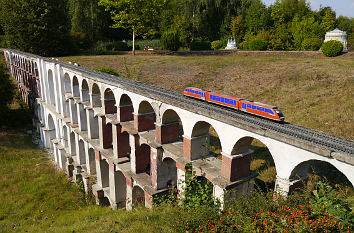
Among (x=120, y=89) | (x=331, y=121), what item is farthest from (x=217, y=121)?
(x=331, y=121)

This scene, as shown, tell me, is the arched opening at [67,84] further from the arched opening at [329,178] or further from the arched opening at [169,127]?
the arched opening at [329,178]

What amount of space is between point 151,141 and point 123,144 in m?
4.98

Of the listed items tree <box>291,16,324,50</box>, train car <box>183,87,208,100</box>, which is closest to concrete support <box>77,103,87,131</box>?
train car <box>183,87,208,100</box>

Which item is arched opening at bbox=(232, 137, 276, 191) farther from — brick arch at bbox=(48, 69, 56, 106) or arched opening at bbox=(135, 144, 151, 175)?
brick arch at bbox=(48, 69, 56, 106)

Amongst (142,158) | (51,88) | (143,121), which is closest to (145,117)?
(143,121)

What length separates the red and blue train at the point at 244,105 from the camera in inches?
498

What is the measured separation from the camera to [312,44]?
2016 inches

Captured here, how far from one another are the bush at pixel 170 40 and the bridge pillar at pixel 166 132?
46535 millimetres

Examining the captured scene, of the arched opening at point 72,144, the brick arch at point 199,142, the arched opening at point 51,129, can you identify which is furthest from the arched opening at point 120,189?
the arched opening at point 51,129

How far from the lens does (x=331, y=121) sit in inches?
906

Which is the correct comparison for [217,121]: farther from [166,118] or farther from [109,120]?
[109,120]

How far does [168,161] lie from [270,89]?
791 inches

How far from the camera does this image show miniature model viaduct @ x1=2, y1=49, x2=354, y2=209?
397 inches

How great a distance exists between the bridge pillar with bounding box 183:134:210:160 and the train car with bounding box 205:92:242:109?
217 cm
